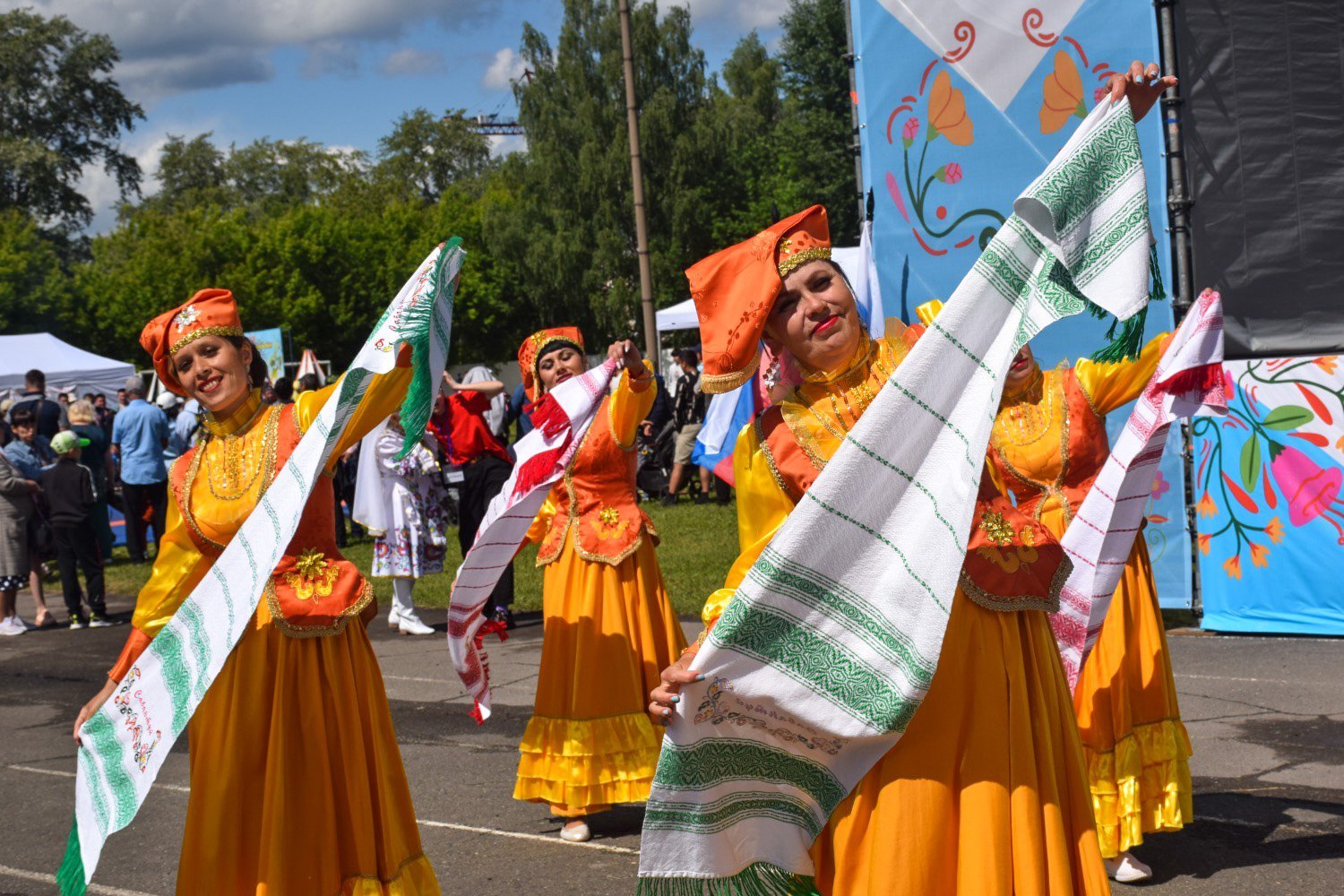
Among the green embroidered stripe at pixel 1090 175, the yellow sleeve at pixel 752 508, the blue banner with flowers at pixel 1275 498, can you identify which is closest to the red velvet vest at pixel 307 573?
the yellow sleeve at pixel 752 508

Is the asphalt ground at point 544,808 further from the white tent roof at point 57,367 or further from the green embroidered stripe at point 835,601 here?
the white tent roof at point 57,367

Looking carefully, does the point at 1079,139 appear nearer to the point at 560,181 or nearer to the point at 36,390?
the point at 36,390

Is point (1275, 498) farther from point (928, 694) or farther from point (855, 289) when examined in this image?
point (928, 694)

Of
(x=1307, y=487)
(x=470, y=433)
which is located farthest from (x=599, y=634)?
(x=470, y=433)

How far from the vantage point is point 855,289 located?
8.41m

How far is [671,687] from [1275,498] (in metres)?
6.57

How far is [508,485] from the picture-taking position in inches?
223

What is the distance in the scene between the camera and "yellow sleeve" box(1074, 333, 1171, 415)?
15.2ft

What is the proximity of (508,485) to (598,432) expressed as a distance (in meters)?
0.46

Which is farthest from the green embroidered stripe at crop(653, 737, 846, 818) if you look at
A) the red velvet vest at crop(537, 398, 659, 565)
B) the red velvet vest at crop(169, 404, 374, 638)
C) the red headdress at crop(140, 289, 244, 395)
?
the red velvet vest at crop(537, 398, 659, 565)

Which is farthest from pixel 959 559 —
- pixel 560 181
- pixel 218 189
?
pixel 218 189

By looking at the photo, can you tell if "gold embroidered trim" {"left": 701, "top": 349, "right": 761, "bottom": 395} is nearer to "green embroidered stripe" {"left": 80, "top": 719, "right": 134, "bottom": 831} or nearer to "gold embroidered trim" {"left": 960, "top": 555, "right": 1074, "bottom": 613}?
"gold embroidered trim" {"left": 960, "top": 555, "right": 1074, "bottom": 613}

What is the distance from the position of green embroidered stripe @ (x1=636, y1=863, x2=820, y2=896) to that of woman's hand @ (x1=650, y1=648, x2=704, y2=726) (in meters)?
0.32

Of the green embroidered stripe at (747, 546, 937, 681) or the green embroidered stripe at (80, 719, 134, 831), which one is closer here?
the green embroidered stripe at (747, 546, 937, 681)
